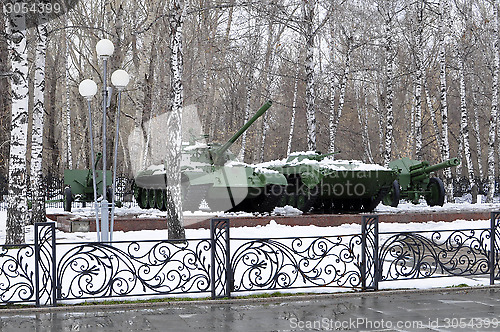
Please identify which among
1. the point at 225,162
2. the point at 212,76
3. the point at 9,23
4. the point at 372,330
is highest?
the point at 212,76

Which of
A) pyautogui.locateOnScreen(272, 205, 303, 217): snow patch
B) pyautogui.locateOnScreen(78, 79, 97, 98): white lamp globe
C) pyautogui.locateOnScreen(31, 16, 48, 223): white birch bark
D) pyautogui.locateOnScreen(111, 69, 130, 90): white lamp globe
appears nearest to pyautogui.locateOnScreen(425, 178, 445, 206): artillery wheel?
pyautogui.locateOnScreen(272, 205, 303, 217): snow patch

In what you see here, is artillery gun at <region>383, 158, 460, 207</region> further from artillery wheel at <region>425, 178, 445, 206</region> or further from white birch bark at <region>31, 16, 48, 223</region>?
white birch bark at <region>31, 16, 48, 223</region>

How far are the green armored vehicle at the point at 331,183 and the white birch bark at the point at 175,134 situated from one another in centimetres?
655

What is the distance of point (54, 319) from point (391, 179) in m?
13.4

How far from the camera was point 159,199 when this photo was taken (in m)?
21.5

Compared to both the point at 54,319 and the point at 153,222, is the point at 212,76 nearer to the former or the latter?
the point at 153,222

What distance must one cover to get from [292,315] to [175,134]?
6139 millimetres

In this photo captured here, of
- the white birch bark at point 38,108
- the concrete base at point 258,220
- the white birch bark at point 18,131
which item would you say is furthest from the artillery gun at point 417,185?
the white birch bark at point 18,131

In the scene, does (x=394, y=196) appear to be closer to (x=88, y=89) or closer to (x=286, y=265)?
(x=88, y=89)

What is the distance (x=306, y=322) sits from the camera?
6594 millimetres

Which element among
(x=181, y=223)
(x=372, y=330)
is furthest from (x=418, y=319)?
(x=181, y=223)

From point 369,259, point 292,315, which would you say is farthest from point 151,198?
point 292,315

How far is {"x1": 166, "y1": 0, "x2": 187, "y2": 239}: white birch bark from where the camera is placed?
1240 cm

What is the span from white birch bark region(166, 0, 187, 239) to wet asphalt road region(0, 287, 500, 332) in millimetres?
5104
